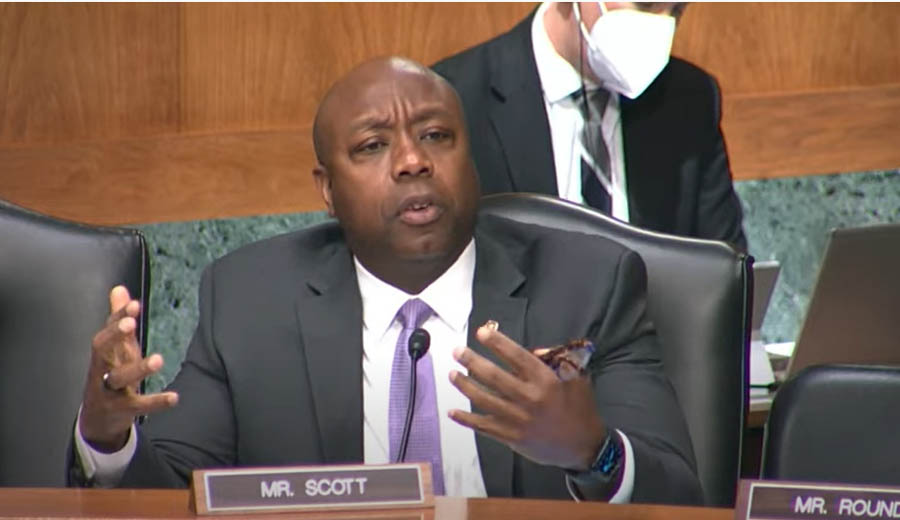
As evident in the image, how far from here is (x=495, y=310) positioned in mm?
2209

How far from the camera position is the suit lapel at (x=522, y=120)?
3.39m

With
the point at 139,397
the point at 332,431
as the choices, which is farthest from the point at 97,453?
the point at 332,431

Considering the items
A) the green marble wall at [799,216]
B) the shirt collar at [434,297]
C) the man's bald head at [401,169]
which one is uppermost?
the green marble wall at [799,216]

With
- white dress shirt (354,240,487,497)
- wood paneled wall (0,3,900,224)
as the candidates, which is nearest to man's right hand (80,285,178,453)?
white dress shirt (354,240,487,497)

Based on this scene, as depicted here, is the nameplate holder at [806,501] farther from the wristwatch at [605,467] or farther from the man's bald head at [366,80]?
the man's bald head at [366,80]

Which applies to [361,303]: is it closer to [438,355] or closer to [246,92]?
[438,355]

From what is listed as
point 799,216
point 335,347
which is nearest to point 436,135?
point 335,347

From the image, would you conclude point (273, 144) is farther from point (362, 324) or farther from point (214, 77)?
point (362, 324)

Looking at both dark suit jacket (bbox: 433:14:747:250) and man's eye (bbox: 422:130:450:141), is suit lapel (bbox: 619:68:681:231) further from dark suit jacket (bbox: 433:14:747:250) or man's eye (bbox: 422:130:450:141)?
man's eye (bbox: 422:130:450:141)

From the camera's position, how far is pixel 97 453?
193 cm

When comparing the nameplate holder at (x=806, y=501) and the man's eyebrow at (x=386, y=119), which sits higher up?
the man's eyebrow at (x=386, y=119)

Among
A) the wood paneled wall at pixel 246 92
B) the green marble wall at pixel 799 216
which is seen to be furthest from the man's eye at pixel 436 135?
the green marble wall at pixel 799 216

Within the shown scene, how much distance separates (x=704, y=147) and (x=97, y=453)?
6.23 feet

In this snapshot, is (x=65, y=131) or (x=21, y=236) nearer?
(x=21, y=236)
